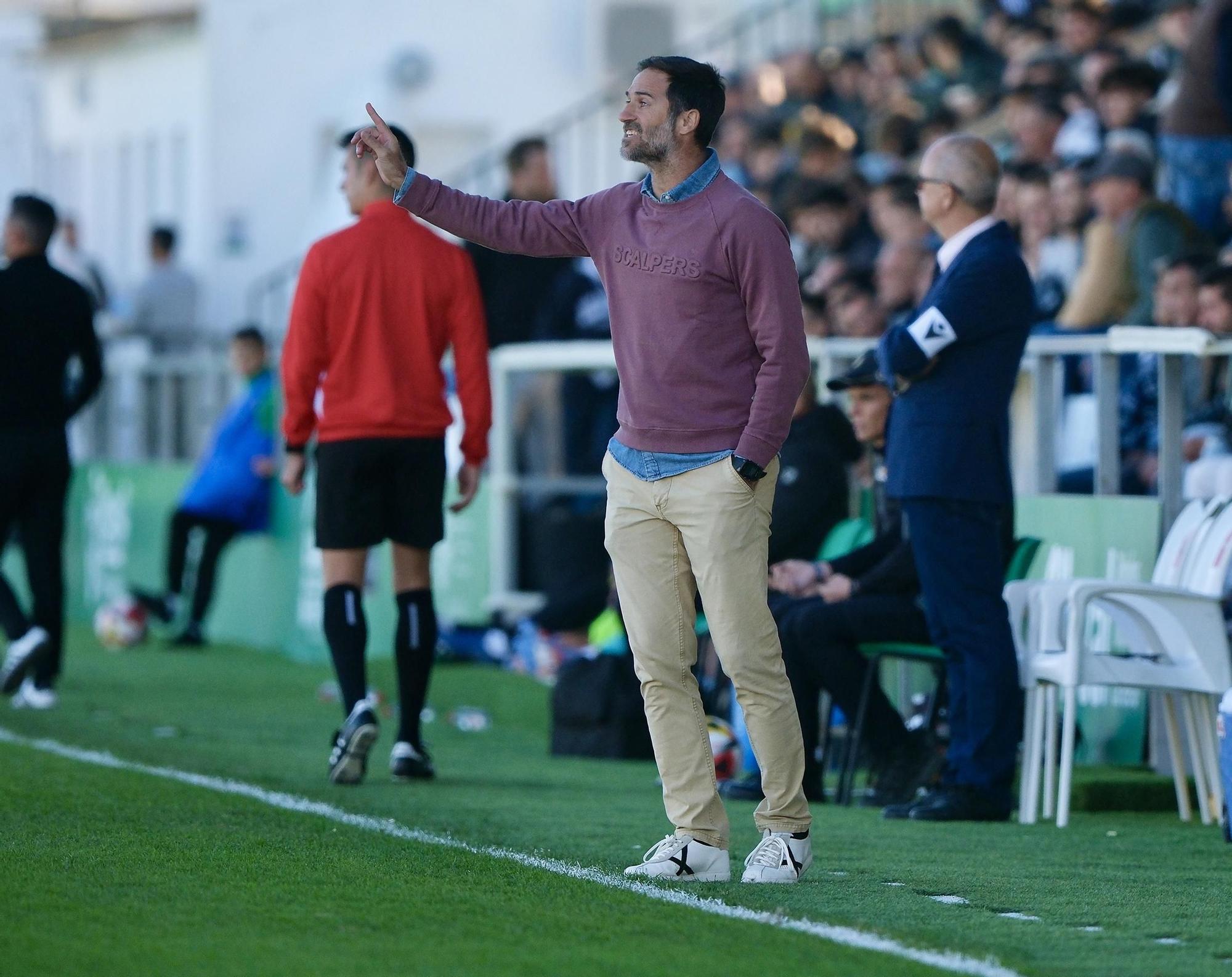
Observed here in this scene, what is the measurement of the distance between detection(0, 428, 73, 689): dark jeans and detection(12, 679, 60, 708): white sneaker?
0.03 m

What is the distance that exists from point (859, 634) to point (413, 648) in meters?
1.53

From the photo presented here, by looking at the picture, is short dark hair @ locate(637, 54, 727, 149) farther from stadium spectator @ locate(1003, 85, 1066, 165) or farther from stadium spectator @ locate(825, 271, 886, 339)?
stadium spectator @ locate(1003, 85, 1066, 165)

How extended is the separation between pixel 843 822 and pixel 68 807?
2.32 metres

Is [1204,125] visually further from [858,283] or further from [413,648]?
[413,648]

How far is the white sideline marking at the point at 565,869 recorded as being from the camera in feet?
15.6

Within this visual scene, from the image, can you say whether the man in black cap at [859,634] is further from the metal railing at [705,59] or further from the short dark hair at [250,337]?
the metal railing at [705,59]

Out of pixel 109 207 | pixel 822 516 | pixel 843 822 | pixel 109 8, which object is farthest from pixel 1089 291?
pixel 109 8

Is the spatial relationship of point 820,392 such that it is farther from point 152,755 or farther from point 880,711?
point 152,755

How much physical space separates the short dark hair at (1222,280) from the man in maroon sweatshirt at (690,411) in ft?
11.7

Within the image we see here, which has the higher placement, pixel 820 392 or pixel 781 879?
pixel 820 392

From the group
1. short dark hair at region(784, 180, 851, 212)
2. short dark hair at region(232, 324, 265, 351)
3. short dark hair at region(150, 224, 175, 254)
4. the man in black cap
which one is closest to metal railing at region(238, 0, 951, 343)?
short dark hair at region(150, 224, 175, 254)

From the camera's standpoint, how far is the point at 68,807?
6.78 m

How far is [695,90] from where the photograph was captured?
568cm

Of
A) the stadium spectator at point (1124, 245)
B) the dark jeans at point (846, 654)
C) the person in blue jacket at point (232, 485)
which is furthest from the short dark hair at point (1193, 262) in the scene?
the person in blue jacket at point (232, 485)
